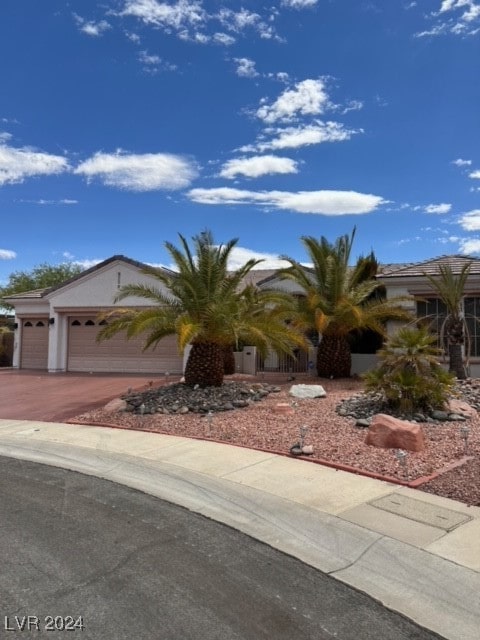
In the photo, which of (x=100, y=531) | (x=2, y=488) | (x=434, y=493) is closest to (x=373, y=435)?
(x=434, y=493)

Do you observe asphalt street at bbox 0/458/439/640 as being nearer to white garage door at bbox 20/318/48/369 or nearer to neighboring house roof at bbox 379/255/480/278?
neighboring house roof at bbox 379/255/480/278

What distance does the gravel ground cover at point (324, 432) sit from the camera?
23.4ft

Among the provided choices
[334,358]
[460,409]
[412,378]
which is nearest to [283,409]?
[412,378]

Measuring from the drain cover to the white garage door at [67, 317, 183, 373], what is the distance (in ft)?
52.4

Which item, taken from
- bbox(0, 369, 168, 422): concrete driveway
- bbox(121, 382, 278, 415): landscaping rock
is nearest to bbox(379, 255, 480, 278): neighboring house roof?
bbox(121, 382, 278, 415): landscaping rock

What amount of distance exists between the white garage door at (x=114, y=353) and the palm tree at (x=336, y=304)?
680 cm

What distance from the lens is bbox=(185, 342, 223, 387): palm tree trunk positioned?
13.6m

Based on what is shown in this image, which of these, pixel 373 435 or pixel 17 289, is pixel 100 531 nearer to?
pixel 373 435

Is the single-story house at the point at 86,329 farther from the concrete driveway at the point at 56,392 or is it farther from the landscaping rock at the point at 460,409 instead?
the landscaping rock at the point at 460,409

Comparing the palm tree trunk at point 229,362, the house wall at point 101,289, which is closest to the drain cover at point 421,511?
the palm tree trunk at point 229,362

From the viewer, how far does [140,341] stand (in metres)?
22.5

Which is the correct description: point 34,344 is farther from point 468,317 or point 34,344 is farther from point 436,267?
point 468,317

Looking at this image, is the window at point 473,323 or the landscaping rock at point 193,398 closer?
the landscaping rock at point 193,398

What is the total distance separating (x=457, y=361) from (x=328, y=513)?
989cm
